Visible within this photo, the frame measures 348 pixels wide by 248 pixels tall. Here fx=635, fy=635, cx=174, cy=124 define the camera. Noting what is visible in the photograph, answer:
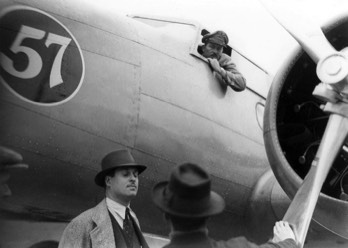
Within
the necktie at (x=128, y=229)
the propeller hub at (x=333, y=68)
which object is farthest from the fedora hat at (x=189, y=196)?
the propeller hub at (x=333, y=68)

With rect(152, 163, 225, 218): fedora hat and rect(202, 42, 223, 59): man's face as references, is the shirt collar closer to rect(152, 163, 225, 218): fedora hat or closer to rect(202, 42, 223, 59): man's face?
rect(152, 163, 225, 218): fedora hat

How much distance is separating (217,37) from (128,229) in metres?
3.01

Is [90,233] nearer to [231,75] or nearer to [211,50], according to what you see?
[231,75]

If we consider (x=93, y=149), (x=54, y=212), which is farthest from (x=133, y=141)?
(x=54, y=212)

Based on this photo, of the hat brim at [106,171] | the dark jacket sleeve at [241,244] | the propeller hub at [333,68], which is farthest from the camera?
the propeller hub at [333,68]

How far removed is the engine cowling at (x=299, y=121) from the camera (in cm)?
581

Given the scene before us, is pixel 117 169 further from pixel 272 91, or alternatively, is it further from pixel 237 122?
pixel 237 122

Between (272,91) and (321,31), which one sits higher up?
(321,31)

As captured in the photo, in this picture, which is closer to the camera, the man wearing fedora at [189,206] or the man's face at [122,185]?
the man wearing fedora at [189,206]

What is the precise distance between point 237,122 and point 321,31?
60.3 inches

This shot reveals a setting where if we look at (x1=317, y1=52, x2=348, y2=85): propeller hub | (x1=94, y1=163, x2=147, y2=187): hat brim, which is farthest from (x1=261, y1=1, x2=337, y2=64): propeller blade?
(x1=94, y1=163, x2=147, y2=187): hat brim

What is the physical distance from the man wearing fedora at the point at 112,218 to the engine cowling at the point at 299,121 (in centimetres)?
174

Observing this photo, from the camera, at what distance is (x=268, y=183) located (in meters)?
6.98

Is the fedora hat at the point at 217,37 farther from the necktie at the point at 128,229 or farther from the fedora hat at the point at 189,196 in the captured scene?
the fedora hat at the point at 189,196
